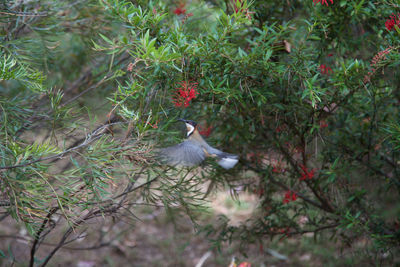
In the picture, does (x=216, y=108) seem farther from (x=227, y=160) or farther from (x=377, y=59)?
(x=377, y=59)

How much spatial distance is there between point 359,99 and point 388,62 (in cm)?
58

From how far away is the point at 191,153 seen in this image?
5.75 feet

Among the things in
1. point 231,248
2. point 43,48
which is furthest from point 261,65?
point 231,248

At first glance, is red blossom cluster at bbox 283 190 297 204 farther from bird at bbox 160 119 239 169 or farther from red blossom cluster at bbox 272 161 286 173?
bird at bbox 160 119 239 169

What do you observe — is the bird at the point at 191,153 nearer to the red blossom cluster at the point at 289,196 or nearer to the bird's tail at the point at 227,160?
the bird's tail at the point at 227,160

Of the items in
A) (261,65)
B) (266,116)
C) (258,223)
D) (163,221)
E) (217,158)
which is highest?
(261,65)

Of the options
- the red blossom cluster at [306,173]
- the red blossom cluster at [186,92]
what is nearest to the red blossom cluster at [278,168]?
the red blossom cluster at [306,173]

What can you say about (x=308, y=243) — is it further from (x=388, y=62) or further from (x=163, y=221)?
(x=388, y=62)

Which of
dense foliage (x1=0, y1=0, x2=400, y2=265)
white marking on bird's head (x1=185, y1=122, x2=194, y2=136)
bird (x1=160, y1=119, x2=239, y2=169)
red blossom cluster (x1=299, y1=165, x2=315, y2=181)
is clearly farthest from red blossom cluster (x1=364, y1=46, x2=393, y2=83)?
white marking on bird's head (x1=185, y1=122, x2=194, y2=136)

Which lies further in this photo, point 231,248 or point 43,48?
point 231,248

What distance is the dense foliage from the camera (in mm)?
1421

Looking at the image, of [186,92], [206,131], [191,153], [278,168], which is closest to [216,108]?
Answer: [191,153]

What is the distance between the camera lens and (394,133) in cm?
157

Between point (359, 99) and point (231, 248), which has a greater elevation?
point (359, 99)
